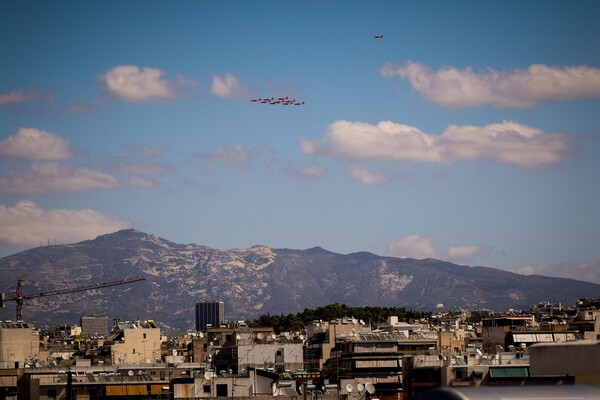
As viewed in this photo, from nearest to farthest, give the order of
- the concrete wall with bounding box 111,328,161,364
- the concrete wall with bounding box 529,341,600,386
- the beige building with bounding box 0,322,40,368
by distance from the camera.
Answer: the concrete wall with bounding box 529,341,600,386, the beige building with bounding box 0,322,40,368, the concrete wall with bounding box 111,328,161,364

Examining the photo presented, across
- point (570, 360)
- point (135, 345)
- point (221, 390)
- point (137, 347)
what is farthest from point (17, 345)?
point (570, 360)

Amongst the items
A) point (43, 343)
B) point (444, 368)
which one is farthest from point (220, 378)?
point (43, 343)

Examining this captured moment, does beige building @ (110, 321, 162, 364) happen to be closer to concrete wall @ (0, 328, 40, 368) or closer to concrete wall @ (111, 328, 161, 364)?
concrete wall @ (111, 328, 161, 364)

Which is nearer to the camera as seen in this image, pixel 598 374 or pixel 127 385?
pixel 598 374

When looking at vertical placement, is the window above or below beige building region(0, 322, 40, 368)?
below

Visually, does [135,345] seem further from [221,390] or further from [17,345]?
[221,390]

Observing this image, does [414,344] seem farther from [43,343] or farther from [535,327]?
[43,343]

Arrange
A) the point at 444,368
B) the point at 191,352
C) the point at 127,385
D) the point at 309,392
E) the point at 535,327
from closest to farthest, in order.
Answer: the point at 309,392 < the point at 444,368 < the point at 127,385 < the point at 535,327 < the point at 191,352

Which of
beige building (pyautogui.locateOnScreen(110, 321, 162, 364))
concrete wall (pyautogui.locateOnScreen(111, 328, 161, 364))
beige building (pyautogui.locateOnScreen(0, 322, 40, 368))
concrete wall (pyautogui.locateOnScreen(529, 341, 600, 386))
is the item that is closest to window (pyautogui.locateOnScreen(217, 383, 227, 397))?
beige building (pyautogui.locateOnScreen(0, 322, 40, 368))
